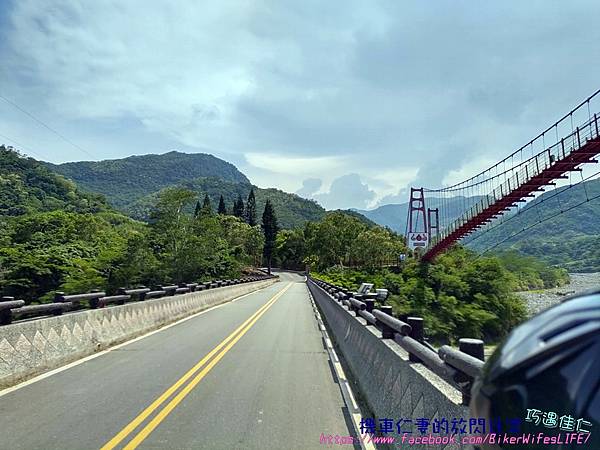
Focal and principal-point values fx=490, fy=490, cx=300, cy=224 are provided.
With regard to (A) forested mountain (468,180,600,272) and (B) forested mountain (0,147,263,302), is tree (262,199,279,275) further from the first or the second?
(A) forested mountain (468,180,600,272)

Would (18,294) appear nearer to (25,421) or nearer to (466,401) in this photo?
(25,421)

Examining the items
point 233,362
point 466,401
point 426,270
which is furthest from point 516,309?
point 466,401

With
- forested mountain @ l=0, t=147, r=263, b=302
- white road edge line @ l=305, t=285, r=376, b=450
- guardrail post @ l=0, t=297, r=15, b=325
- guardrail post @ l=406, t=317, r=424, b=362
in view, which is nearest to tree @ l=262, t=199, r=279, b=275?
forested mountain @ l=0, t=147, r=263, b=302

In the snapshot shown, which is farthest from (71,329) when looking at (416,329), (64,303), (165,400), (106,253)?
(106,253)

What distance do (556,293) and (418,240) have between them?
49549 mm

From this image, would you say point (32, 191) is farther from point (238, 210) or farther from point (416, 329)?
point (416, 329)

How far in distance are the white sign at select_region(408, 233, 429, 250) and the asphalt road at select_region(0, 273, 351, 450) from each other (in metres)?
60.2

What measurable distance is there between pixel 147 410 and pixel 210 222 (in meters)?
74.4

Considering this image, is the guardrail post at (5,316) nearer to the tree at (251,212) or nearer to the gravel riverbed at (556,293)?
the gravel riverbed at (556,293)

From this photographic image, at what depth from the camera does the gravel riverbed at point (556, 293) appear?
52.6ft

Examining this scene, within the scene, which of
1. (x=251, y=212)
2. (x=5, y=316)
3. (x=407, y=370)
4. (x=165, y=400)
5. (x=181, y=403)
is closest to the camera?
(x=407, y=370)

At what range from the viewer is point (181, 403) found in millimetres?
7137

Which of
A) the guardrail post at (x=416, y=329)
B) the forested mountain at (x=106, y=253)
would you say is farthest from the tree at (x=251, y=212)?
the guardrail post at (x=416, y=329)

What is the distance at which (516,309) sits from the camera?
39.2 metres
